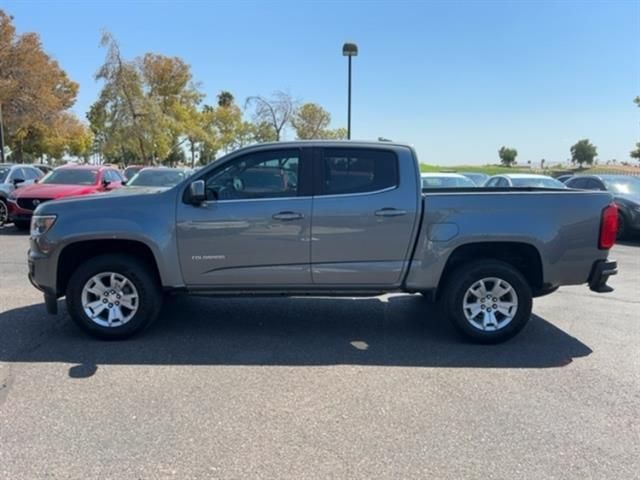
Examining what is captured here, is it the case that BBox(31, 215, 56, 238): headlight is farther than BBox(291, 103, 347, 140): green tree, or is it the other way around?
BBox(291, 103, 347, 140): green tree

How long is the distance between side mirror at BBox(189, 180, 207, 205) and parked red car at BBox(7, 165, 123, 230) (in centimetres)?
839

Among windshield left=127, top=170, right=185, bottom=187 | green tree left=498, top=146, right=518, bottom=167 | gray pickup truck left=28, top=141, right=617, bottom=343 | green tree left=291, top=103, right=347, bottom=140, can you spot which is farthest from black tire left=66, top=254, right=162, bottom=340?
green tree left=498, top=146, right=518, bottom=167

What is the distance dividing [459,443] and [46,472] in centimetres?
243

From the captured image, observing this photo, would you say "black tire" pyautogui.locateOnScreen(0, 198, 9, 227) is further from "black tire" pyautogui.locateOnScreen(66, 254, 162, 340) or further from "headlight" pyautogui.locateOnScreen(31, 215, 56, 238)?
"black tire" pyautogui.locateOnScreen(66, 254, 162, 340)

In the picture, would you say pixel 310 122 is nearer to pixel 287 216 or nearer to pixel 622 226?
pixel 622 226

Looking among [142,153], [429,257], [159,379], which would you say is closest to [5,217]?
[159,379]

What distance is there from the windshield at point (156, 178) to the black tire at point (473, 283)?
372 inches

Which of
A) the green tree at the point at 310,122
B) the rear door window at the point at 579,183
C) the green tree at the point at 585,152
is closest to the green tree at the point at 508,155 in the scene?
the green tree at the point at 585,152

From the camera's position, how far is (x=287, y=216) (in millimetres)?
4781

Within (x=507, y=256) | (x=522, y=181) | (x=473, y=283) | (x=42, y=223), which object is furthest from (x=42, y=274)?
(x=522, y=181)

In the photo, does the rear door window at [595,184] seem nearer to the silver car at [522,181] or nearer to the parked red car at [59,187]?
the silver car at [522,181]

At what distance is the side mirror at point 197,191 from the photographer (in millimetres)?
4691

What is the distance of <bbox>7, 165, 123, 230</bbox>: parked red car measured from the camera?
11945 millimetres

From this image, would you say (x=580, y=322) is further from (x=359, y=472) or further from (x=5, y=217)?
(x=5, y=217)
